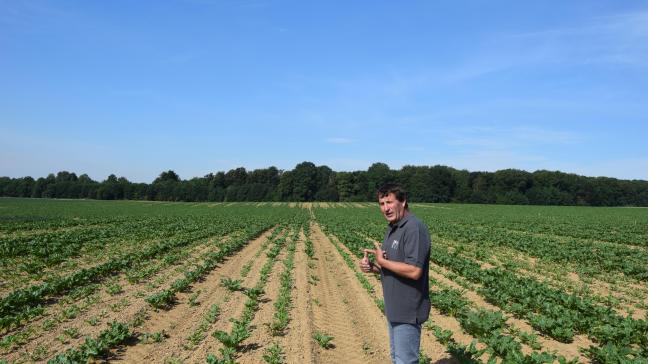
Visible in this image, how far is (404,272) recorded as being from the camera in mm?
3439

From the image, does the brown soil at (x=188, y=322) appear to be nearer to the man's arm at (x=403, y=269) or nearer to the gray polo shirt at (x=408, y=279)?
the gray polo shirt at (x=408, y=279)

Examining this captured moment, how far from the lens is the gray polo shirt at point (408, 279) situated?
3.45m

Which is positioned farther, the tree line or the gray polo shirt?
the tree line

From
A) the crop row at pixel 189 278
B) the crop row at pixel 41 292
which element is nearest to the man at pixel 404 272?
the crop row at pixel 189 278

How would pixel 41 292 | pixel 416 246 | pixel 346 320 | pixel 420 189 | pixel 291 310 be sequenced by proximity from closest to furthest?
pixel 416 246, pixel 346 320, pixel 291 310, pixel 41 292, pixel 420 189

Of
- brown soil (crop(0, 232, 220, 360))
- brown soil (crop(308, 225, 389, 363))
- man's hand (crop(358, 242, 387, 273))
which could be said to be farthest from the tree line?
man's hand (crop(358, 242, 387, 273))

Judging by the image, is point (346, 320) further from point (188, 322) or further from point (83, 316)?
point (83, 316)

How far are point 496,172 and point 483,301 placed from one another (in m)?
108

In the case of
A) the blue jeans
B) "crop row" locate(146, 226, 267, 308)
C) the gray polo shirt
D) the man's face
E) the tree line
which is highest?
the tree line

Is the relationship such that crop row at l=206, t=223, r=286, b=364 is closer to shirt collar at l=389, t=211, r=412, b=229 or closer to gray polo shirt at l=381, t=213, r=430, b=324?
gray polo shirt at l=381, t=213, r=430, b=324

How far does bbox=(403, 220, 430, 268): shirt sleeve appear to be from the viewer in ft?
11.2

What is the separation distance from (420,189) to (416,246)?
334 feet

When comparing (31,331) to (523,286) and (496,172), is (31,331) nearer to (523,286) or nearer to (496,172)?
(523,286)

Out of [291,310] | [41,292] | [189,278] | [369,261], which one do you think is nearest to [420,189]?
[189,278]
